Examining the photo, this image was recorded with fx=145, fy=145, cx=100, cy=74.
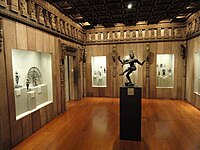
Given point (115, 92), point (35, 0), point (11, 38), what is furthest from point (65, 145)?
point (115, 92)

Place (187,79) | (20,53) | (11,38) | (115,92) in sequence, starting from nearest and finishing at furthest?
(11,38), (20,53), (187,79), (115,92)

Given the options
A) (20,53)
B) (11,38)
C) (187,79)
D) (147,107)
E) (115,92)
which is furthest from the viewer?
(115,92)

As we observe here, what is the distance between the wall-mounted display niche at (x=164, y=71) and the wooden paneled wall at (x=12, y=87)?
5.16m

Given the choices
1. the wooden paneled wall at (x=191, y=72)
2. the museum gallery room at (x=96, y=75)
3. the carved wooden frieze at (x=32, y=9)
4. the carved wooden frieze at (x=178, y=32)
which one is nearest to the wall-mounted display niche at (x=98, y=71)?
the museum gallery room at (x=96, y=75)

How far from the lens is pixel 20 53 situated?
3611mm

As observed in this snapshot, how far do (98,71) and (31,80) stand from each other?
4103 millimetres

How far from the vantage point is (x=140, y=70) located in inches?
275

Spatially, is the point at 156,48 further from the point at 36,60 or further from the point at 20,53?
the point at 20,53

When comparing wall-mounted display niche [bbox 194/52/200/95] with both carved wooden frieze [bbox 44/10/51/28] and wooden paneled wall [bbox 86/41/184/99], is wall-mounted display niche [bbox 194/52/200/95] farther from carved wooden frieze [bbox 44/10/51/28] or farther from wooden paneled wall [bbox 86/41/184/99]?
carved wooden frieze [bbox 44/10/51/28]

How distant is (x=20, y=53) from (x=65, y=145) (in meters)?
2.43

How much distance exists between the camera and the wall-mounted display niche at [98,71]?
7566 mm

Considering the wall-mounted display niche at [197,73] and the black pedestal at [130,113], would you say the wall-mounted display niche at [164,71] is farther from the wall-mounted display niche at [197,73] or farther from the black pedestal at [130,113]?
the black pedestal at [130,113]

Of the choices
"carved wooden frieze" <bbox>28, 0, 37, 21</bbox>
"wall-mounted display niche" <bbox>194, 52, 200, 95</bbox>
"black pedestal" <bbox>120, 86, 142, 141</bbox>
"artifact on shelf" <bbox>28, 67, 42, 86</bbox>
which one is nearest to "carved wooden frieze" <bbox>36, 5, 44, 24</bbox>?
"carved wooden frieze" <bbox>28, 0, 37, 21</bbox>

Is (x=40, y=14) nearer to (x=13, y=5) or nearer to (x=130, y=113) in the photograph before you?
(x=13, y=5)
